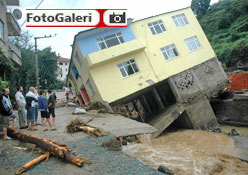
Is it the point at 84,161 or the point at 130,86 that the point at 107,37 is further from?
the point at 84,161

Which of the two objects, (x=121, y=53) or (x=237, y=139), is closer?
(x=237, y=139)

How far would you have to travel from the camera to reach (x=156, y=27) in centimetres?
1881

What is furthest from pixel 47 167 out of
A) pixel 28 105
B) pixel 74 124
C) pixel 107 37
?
pixel 107 37

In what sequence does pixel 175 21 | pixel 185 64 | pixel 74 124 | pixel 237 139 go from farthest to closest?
1. pixel 175 21
2. pixel 185 64
3. pixel 237 139
4. pixel 74 124

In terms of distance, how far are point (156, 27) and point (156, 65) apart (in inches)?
150

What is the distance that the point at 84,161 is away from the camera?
5090 millimetres

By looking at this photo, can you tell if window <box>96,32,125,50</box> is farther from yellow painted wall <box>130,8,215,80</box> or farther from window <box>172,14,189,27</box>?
window <box>172,14,189,27</box>

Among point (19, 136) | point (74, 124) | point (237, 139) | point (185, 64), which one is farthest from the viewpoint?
point (185, 64)

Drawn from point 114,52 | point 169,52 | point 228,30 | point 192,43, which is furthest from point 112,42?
point 228,30

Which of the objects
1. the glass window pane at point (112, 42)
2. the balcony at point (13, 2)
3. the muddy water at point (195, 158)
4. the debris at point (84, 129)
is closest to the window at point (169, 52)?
the glass window pane at point (112, 42)

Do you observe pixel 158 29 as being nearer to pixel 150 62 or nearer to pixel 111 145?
pixel 150 62

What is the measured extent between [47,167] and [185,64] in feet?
51.5

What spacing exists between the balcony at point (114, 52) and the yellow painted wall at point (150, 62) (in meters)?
0.60

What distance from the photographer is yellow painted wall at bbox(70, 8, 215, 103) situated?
16578 millimetres
